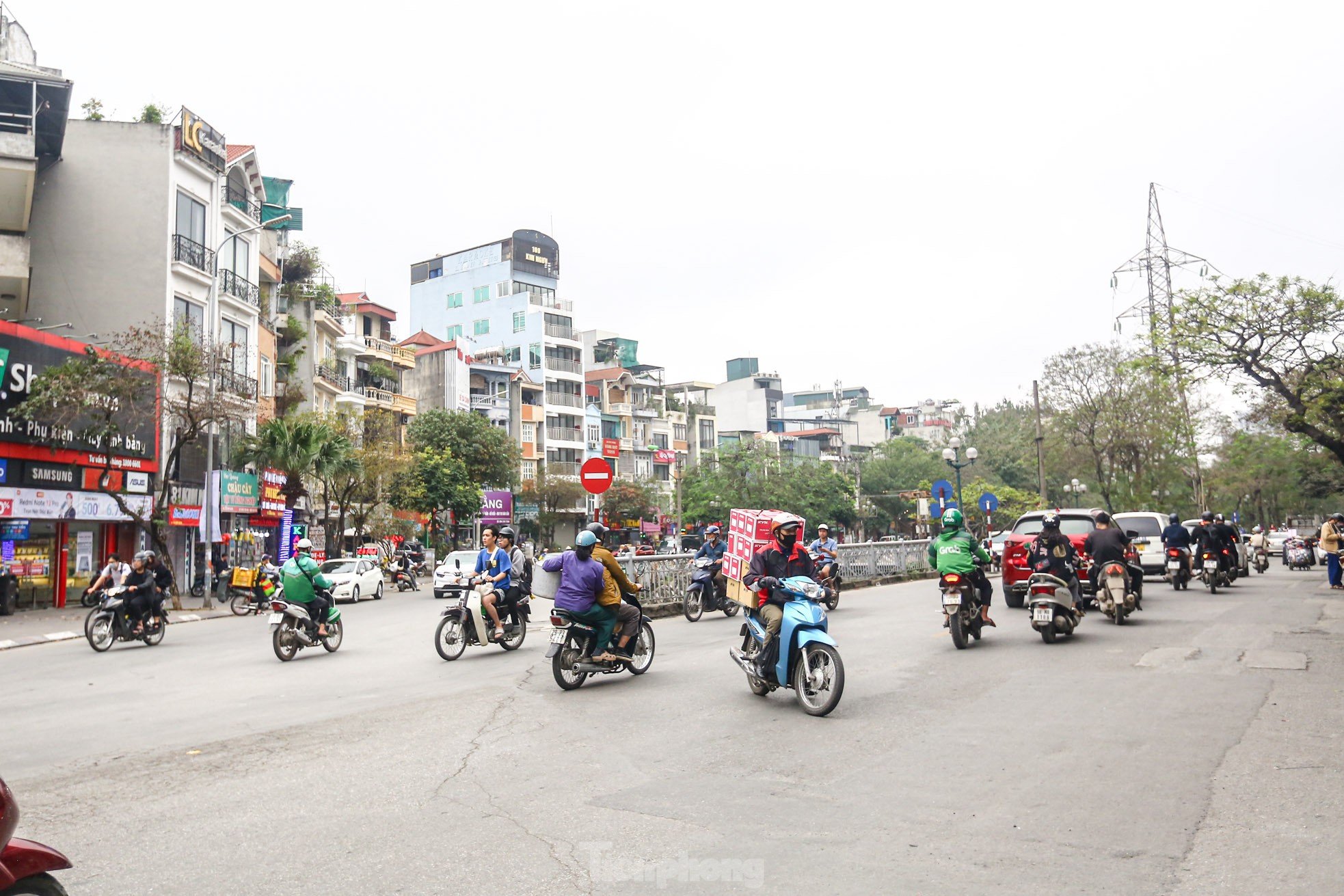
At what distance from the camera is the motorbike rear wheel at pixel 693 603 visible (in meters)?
20.1

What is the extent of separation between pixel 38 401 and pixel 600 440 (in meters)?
60.7

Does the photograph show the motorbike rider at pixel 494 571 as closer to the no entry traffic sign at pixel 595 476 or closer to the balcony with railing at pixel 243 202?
the no entry traffic sign at pixel 595 476

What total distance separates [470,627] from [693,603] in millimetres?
6257

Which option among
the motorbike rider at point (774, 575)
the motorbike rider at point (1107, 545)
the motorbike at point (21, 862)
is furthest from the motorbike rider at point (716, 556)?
the motorbike at point (21, 862)

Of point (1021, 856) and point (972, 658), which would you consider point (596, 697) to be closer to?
point (972, 658)

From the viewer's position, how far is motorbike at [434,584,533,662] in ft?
48.2

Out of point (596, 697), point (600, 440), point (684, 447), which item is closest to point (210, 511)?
point (596, 697)

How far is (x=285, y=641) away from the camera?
15.8m

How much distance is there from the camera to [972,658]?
41.3 feet

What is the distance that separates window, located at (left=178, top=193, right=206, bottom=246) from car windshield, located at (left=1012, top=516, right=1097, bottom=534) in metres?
28.3

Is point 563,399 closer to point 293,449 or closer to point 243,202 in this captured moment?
point 243,202

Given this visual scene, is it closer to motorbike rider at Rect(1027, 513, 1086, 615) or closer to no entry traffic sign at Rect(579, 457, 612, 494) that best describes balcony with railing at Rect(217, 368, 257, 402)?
no entry traffic sign at Rect(579, 457, 612, 494)

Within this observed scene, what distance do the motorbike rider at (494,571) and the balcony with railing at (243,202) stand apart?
95.1ft

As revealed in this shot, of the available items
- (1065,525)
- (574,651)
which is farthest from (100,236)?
(1065,525)
